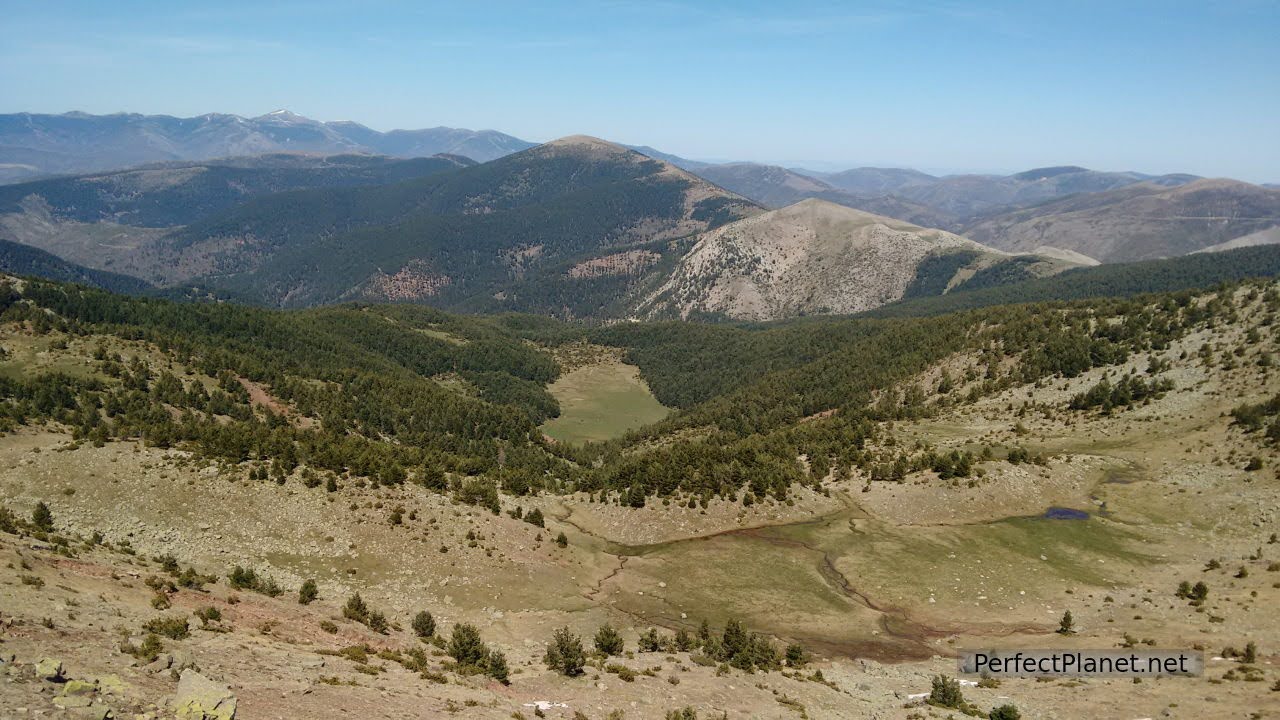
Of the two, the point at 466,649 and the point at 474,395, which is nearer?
the point at 466,649

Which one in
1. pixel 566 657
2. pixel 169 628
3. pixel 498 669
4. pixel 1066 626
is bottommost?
pixel 1066 626

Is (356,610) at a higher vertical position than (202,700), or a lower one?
lower

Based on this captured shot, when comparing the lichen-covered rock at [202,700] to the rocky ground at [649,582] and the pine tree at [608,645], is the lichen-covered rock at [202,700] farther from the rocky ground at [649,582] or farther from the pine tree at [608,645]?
the pine tree at [608,645]

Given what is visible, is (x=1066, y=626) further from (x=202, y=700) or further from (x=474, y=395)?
(x=474, y=395)

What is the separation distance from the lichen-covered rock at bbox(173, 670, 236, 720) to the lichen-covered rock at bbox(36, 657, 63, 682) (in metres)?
3.52

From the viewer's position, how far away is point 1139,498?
219ft

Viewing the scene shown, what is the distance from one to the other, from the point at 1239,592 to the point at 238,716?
6141 centimetres

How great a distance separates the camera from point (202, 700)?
848 inches

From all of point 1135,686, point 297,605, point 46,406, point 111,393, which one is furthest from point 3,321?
point 1135,686

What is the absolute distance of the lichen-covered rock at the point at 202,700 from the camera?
827 inches

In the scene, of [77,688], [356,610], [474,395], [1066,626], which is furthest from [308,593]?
[474,395]

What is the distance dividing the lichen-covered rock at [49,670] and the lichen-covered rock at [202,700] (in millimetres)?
3518

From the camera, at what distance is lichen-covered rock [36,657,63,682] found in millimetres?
21266

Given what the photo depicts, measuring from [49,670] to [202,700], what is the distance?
4.94 m
